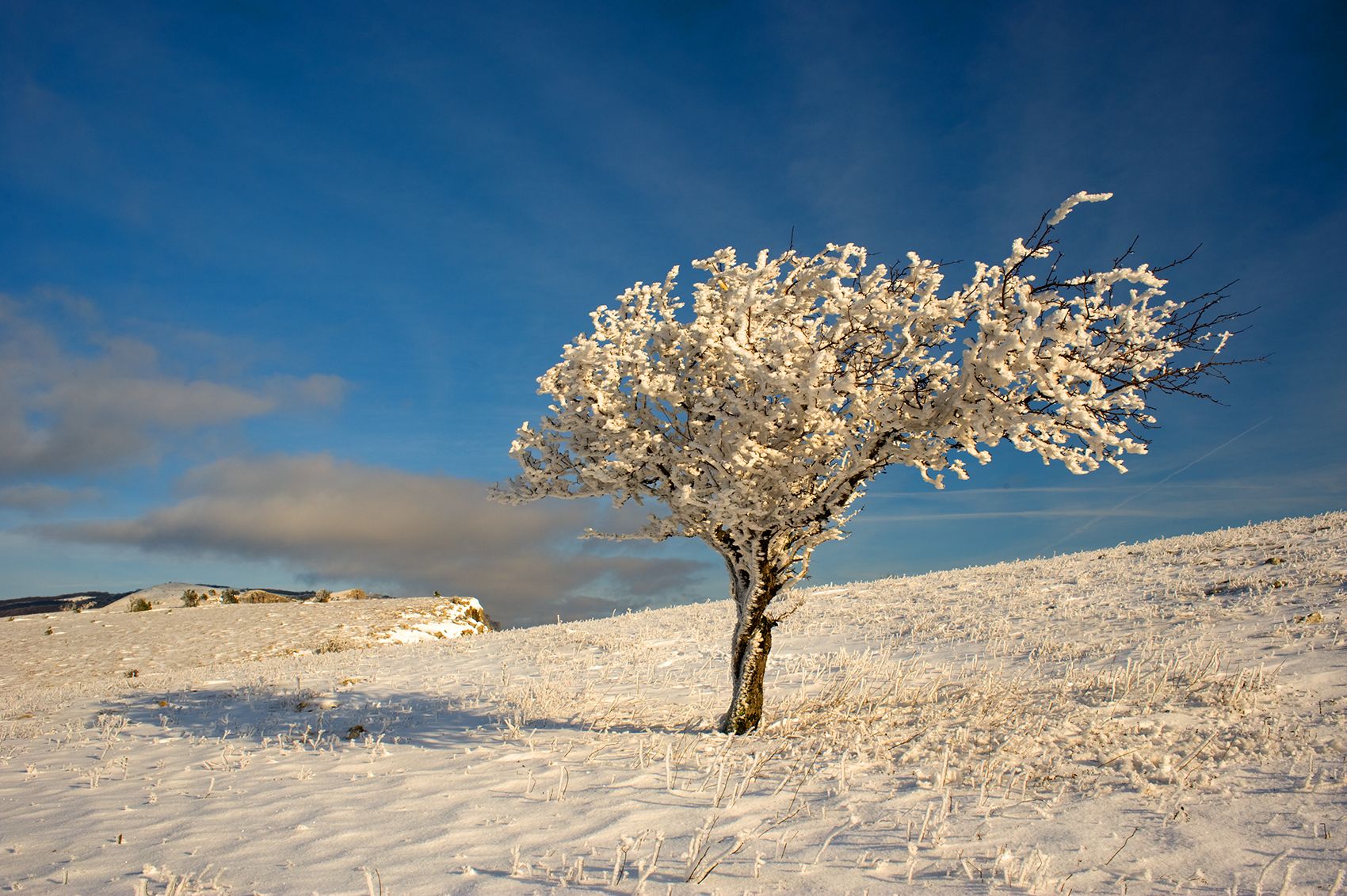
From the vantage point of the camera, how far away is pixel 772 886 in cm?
510

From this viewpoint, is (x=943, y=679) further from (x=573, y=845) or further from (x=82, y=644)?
(x=82, y=644)

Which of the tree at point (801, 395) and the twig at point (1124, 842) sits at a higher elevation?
the tree at point (801, 395)

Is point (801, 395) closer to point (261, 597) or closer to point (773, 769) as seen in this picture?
point (773, 769)

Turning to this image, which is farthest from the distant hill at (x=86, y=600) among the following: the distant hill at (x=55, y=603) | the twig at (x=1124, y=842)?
the twig at (x=1124, y=842)

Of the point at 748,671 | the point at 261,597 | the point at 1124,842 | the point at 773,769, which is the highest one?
the point at 261,597

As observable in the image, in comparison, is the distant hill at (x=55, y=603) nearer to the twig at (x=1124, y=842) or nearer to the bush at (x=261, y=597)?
the bush at (x=261, y=597)

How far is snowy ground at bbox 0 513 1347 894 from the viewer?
5.51 m

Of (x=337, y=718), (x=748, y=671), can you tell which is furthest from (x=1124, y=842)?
(x=337, y=718)

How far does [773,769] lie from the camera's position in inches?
321

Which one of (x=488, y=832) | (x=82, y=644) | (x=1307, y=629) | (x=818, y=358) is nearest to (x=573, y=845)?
(x=488, y=832)

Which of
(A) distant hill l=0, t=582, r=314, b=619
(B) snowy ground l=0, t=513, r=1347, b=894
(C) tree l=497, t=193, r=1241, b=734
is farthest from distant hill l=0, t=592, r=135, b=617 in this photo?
(C) tree l=497, t=193, r=1241, b=734

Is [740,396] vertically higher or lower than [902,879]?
higher

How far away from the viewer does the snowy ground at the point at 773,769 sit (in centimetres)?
551

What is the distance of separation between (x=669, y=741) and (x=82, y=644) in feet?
102
